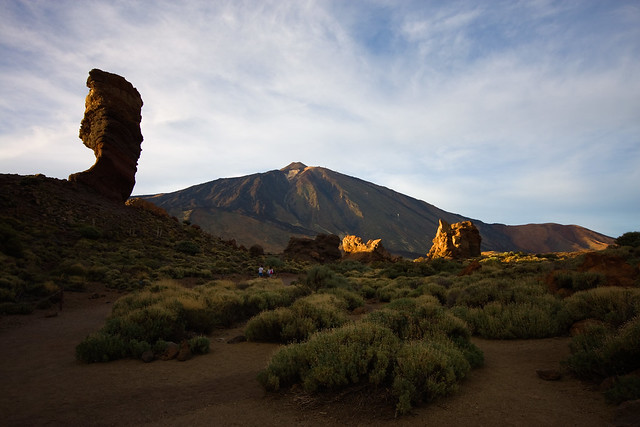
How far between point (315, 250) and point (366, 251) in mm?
7990

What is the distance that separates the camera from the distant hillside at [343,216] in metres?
133

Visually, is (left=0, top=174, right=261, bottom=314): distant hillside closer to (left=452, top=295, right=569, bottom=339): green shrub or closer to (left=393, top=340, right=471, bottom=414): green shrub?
(left=393, top=340, right=471, bottom=414): green shrub

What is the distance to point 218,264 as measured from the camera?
29484 mm

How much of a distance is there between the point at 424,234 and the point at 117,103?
5491 inches

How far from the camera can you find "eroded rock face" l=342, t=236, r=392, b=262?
51.3 meters

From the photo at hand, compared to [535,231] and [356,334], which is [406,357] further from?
[535,231]

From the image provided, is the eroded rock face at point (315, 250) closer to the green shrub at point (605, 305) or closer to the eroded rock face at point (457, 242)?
the eroded rock face at point (457, 242)

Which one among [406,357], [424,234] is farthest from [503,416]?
[424,234]

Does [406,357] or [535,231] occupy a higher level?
[535,231]

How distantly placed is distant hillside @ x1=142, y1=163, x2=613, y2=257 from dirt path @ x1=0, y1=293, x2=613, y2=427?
358 ft

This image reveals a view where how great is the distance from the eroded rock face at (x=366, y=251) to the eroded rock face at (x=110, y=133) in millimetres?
32362

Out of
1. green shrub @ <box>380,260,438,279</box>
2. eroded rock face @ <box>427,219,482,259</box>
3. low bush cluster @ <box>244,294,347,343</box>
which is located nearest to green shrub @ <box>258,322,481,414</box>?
low bush cluster @ <box>244,294,347,343</box>

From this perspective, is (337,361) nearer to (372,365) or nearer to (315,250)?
(372,365)

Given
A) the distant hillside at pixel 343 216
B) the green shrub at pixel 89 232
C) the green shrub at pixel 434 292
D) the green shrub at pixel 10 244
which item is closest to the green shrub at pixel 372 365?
the green shrub at pixel 434 292
